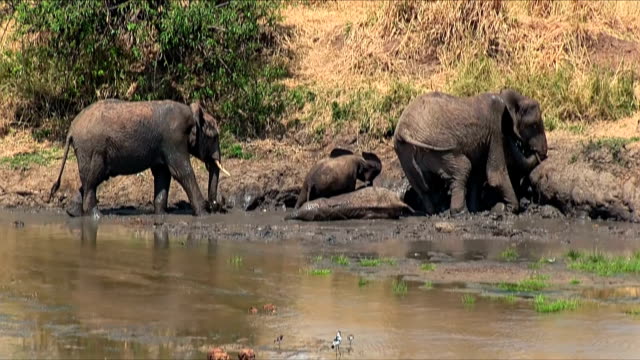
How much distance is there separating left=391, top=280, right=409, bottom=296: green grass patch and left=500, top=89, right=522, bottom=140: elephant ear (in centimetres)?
563

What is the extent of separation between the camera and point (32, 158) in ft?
66.7

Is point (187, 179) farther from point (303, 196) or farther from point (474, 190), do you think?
point (474, 190)

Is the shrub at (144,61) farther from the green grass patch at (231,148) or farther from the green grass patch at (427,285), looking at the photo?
the green grass patch at (427,285)

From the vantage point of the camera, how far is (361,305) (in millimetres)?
12258

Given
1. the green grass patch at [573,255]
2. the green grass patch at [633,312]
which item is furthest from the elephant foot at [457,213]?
the green grass patch at [633,312]

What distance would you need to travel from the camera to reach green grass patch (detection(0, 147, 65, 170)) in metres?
20.0

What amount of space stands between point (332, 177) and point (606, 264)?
479 centimetres

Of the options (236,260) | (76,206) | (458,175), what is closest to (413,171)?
(458,175)

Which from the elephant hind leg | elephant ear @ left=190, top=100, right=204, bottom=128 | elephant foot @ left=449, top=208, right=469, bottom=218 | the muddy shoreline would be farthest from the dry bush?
the elephant hind leg

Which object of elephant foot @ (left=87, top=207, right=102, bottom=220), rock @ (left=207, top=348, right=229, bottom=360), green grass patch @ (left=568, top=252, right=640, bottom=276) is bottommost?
elephant foot @ (left=87, top=207, right=102, bottom=220)

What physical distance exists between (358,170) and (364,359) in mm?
8421

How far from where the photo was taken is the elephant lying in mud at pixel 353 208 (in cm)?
1775

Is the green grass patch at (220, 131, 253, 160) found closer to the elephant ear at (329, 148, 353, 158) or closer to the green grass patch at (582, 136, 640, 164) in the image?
the elephant ear at (329, 148, 353, 158)

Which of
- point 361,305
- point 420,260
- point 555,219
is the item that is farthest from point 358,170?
point 361,305
